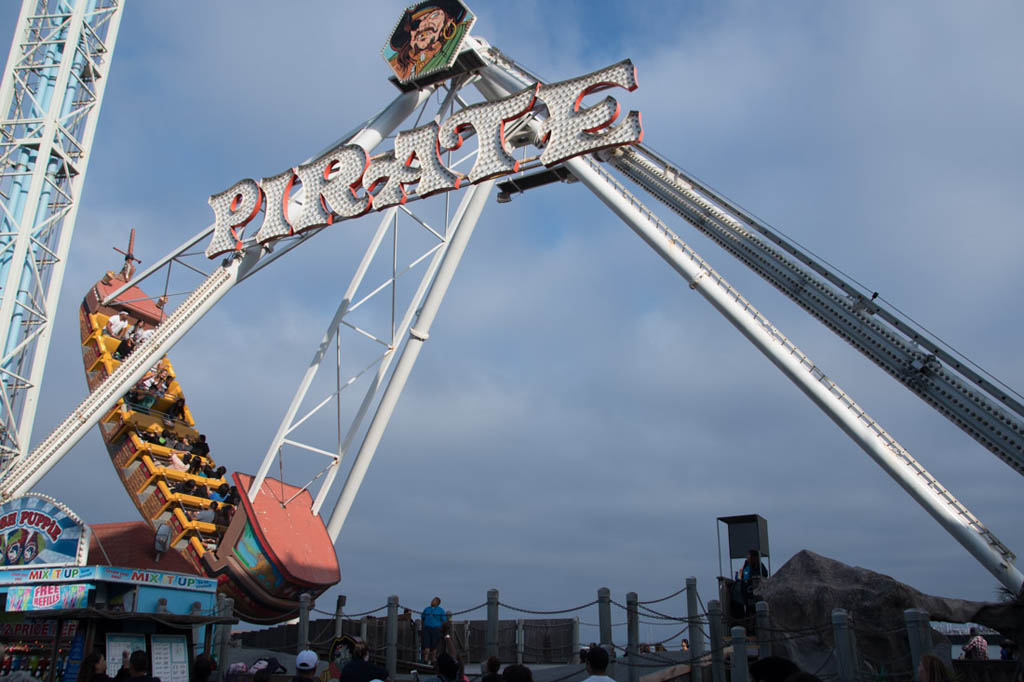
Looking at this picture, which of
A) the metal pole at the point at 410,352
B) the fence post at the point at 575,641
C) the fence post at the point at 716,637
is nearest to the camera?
A: the fence post at the point at 716,637

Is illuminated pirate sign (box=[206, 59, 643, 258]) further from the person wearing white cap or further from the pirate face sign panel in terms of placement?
the person wearing white cap

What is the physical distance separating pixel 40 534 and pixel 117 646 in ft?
12.1

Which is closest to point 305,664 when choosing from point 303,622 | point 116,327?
point 303,622

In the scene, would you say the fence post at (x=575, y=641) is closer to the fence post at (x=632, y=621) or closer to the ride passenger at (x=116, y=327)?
the fence post at (x=632, y=621)

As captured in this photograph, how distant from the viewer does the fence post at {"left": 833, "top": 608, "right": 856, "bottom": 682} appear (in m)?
10.5

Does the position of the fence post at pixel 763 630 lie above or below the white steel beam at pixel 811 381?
below

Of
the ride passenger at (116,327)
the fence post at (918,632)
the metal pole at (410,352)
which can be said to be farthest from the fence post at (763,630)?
the ride passenger at (116,327)

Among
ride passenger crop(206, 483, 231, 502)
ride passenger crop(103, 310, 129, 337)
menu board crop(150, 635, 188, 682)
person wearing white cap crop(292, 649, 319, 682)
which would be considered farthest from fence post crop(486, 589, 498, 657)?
ride passenger crop(103, 310, 129, 337)

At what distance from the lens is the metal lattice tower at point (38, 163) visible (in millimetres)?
23391

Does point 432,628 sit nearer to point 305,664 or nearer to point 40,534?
point 40,534

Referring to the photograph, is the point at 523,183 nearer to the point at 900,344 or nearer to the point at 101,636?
the point at 900,344

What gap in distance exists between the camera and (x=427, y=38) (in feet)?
73.5

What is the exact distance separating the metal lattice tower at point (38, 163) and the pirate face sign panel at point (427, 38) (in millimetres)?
9939

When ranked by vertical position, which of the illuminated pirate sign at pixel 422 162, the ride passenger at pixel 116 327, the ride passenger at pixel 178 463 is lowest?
the ride passenger at pixel 178 463
